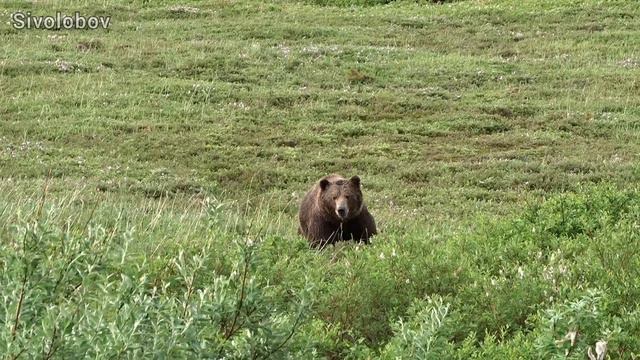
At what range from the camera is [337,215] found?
12.0 metres

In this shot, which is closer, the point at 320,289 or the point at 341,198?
the point at 320,289

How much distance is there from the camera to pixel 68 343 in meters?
3.14

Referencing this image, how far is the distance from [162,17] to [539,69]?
1424cm

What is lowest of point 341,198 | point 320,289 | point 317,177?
point 317,177

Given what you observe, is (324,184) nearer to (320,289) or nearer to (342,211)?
(342,211)

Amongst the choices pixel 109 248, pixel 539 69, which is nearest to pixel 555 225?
pixel 109 248

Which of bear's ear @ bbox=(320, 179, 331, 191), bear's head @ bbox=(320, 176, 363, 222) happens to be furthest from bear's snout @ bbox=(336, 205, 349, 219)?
bear's ear @ bbox=(320, 179, 331, 191)

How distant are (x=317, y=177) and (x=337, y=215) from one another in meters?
6.80

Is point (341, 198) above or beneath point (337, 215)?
above

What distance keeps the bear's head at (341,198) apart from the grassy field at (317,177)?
74cm

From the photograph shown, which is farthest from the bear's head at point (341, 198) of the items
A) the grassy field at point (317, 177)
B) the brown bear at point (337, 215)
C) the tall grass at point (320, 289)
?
the tall grass at point (320, 289)

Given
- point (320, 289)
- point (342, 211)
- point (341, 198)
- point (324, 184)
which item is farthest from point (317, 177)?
point (320, 289)

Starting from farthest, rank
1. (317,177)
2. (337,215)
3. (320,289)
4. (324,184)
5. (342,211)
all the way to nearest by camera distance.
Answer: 1. (317,177)
2. (324,184)
3. (337,215)
4. (342,211)
5. (320,289)

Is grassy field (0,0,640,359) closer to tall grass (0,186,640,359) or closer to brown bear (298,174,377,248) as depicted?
tall grass (0,186,640,359)
